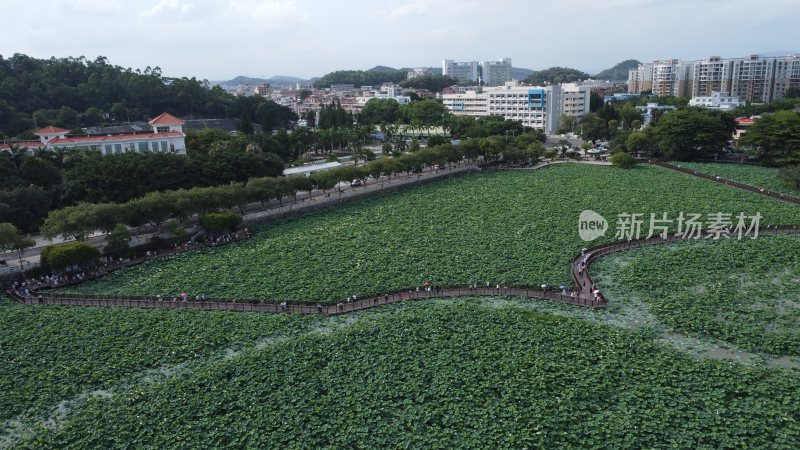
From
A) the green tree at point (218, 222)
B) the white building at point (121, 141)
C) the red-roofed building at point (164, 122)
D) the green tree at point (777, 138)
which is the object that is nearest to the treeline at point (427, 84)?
the red-roofed building at point (164, 122)

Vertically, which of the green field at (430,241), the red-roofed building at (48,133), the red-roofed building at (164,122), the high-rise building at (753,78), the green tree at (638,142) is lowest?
the green field at (430,241)

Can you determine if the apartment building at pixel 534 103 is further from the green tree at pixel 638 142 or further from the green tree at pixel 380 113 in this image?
the green tree at pixel 638 142

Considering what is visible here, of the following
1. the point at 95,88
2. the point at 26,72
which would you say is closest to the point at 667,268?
the point at 95,88

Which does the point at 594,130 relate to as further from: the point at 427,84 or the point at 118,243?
the point at 427,84

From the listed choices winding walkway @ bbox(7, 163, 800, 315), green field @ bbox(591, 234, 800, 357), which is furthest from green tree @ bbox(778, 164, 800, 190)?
winding walkway @ bbox(7, 163, 800, 315)

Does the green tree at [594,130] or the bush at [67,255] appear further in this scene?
the green tree at [594,130]

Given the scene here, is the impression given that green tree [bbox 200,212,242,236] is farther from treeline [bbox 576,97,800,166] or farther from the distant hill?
the distant hill

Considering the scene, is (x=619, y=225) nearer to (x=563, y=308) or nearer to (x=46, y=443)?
(x=563, y=308)
